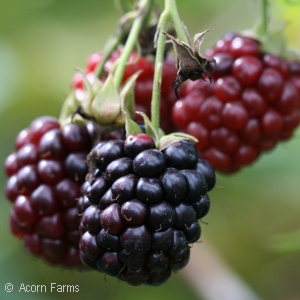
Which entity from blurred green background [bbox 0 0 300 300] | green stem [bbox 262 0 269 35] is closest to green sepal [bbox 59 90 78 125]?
green stem [bbox 262 0 269 35]

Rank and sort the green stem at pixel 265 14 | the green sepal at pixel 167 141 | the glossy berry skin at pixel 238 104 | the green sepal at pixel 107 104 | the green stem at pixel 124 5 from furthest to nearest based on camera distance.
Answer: the green stem at pixel 124 5 → the glossy berry skin at pixel 238 104 → the green stem at pixel 265 14 → the green sepal at pixel 107 104 → the green sepal at pixel 167 141

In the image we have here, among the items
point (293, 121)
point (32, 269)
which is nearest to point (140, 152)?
point (293, 121)

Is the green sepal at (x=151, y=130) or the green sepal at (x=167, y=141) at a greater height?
the green sepal at (x=151, y=130)

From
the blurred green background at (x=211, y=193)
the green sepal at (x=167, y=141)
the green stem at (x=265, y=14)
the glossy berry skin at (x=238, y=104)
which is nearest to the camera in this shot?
the green sepal at (x=167, y=141)

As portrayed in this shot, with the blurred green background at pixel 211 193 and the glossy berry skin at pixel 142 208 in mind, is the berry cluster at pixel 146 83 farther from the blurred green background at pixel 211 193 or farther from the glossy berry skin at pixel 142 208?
the blurred green background at pixel 211 193

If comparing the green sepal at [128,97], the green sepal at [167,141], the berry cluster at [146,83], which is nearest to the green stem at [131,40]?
the green sepal at [128,97]

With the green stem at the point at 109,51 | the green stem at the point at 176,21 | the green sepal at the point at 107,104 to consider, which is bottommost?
the green sepal at the point at 107,104
